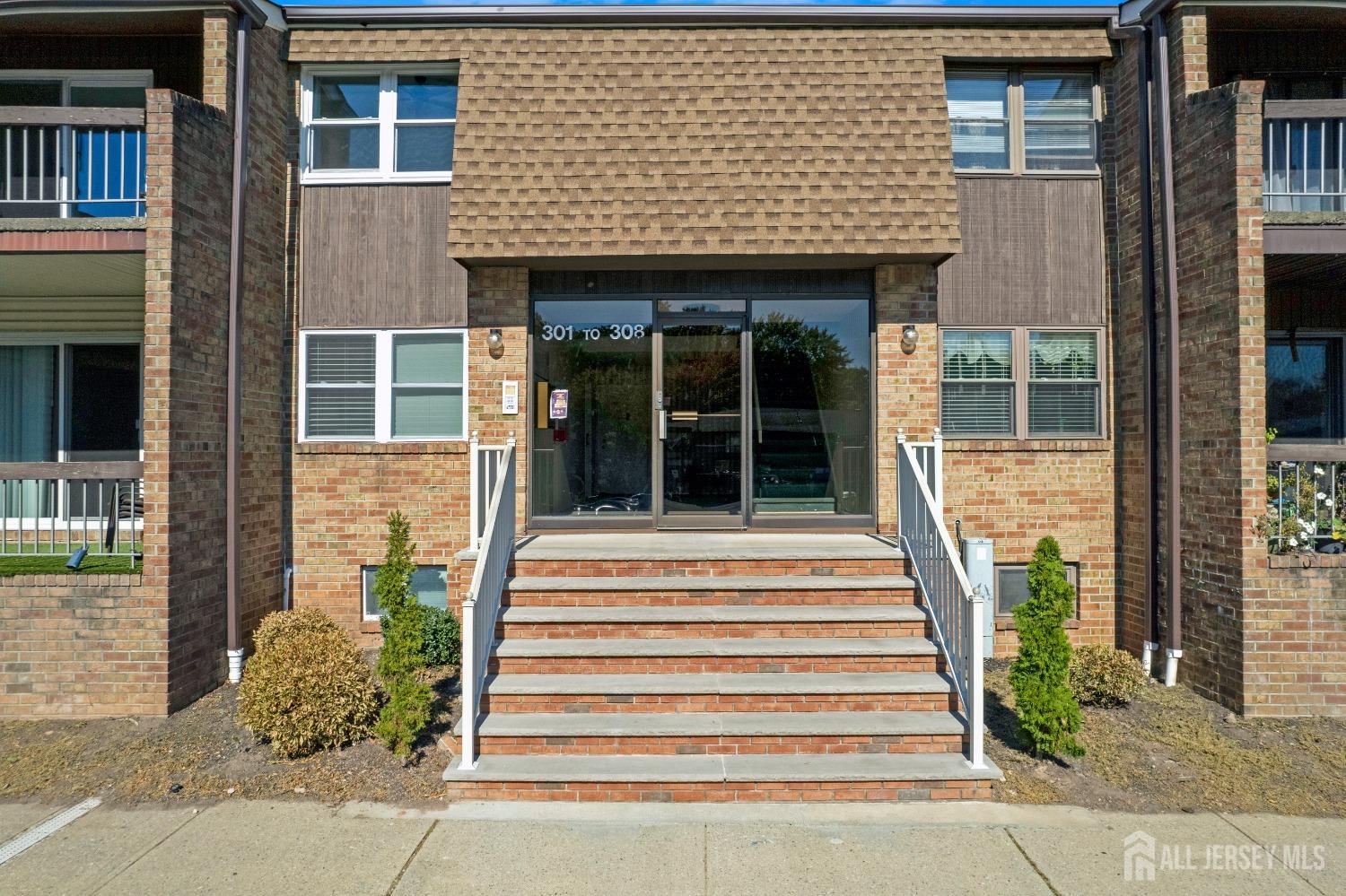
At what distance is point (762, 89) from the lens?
717 cm

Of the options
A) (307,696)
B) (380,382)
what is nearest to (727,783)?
(307,696)

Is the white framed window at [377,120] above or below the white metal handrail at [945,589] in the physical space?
above

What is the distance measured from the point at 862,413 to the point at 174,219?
20.8 ft

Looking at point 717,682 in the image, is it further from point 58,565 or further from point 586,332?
point 58,565

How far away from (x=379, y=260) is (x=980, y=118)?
20.7 ft

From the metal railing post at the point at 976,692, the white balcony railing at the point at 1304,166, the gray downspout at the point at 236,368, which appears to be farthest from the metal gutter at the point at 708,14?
the metal railing post at the point at 976,692

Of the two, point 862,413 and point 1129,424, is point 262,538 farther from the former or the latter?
point 1129,424

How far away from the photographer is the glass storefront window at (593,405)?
7684 mm

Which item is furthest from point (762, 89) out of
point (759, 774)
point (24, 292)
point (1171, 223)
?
point (24, 292)

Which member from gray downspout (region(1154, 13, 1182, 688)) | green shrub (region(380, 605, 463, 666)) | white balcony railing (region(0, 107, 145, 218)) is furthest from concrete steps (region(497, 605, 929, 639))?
white balcony railing (region(0, 107, 145, 218))

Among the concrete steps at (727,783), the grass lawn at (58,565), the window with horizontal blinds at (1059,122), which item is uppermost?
the window with horizontal blinds at (1059,122)

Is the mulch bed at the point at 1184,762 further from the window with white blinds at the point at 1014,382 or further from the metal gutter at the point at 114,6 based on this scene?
the metal gutter at the point at 114,6

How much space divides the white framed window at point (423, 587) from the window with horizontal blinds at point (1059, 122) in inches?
288

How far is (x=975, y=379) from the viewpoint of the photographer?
24.8 feet
